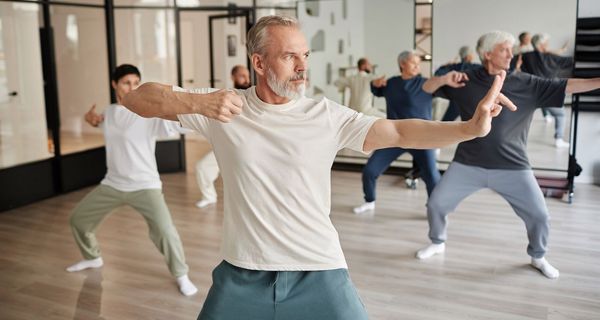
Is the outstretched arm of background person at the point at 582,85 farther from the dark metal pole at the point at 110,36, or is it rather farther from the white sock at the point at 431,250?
the dark metal pole at the point at 110,36

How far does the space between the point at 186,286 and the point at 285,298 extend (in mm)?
1889

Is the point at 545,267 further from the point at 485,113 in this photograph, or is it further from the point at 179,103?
the point at 179,103

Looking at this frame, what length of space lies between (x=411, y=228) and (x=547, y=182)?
77.3 inches

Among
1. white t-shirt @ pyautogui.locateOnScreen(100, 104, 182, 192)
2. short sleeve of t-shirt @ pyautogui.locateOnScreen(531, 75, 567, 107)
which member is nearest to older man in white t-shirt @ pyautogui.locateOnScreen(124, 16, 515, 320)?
white t-shirt @ pyautogui.locateOnScreen(100, 104, 182, 192)

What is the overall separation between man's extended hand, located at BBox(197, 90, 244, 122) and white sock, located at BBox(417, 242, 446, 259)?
2.74 meters

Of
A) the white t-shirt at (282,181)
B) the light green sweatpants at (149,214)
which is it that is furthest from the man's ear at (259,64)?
the light green sweatpants at (149,214)

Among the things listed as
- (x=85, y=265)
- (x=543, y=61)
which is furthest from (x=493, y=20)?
(x=85, y=265)

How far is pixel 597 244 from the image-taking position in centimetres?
443

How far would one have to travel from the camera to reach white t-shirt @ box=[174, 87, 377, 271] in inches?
74.3

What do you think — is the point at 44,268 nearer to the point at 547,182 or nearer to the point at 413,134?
the point at 413,134

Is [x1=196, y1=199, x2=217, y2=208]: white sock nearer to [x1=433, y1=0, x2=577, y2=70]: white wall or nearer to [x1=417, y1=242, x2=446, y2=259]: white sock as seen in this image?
[x1=417, y1=242, x2=446, y2=259]: white sock

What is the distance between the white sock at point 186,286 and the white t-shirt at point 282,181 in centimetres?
176

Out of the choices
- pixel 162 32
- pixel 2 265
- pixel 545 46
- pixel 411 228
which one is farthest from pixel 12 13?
pixel 545 46

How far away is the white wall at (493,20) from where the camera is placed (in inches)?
241
